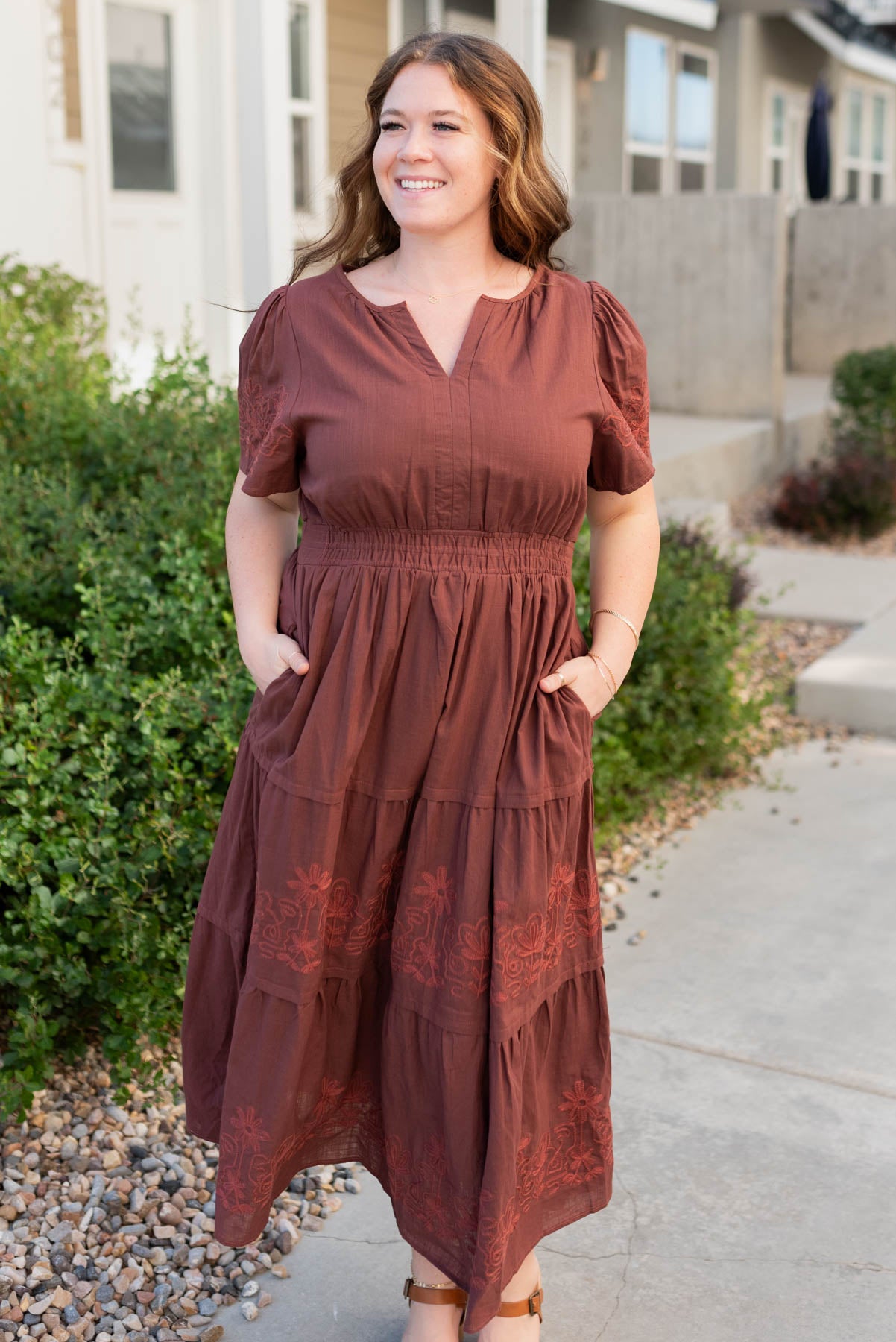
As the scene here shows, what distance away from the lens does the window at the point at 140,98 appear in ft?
24.6

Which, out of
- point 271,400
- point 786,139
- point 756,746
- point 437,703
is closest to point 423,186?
point 271,400

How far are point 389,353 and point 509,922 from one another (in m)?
0.77

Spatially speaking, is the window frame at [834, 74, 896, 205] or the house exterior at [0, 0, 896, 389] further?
the window frame at [834, 74, 896, 205]

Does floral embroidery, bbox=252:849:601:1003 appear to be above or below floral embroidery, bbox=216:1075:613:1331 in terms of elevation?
above

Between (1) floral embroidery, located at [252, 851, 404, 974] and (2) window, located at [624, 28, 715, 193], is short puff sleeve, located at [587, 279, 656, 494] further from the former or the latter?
(2) window, located at [624, 28, 715, 193]

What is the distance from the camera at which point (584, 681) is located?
2029 millimetres

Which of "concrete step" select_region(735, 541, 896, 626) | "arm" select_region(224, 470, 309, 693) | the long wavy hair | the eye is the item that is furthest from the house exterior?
"concrete step" select_region(735, 541, 896, 626)

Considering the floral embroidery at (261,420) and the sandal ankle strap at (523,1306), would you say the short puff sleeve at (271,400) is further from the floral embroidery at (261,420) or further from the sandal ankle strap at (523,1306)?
the sandal ankle strap at (523,1306)

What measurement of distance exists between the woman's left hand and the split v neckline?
1.41ft

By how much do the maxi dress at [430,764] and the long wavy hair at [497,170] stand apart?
0.08 metres

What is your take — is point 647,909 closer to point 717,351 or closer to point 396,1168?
point 396,1168

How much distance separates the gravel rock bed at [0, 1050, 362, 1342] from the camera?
2.34 meters

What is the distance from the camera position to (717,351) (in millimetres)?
9953

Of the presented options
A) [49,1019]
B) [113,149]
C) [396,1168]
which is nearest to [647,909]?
[49,1019]
